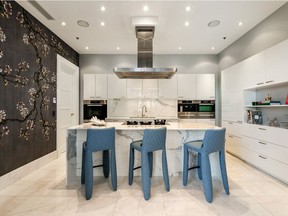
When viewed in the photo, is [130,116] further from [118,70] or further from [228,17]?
[228,17]

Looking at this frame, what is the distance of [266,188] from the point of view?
98.7 inches

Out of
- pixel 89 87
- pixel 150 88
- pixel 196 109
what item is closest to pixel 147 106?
pixel 150 88

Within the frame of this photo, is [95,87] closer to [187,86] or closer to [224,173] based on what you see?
[187,86]

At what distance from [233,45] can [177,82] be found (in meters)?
1.71

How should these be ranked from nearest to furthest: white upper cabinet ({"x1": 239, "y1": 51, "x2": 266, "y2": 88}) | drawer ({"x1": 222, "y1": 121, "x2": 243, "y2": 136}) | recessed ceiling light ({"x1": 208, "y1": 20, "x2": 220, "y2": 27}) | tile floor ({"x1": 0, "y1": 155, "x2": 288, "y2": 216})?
tile floor ({"x1": 0, "y1": 155, "x2": 288, "y2": 216}) → white upper cabinet ({"x1": 239, "y1": 51, "x2": 266, "y2": 88}) → recessed ceiling light ({"x1": 208, "y1": 20, "x2": 220, "y2": 27}) → drawer ({"x1": 222, "y1": 121, "x2": 243, "y2": 136})

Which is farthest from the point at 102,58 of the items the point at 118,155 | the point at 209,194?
the point at 209,194

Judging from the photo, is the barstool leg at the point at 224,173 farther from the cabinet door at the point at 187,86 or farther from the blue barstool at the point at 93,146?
the cabinet door at the point at 187,86

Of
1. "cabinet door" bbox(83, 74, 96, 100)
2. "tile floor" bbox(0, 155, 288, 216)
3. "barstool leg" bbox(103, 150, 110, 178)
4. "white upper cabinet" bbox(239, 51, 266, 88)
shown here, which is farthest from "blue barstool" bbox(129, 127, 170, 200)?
"cabinet door" bbox(83, 74, 96, 100)

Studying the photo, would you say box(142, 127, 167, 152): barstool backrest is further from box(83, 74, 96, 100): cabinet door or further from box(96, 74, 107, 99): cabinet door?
box(83, 74, 96, 100): cabinet door

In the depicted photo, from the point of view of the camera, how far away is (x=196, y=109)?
514 centimetres

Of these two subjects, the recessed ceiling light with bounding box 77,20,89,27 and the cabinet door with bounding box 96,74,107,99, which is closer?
the recessed ceiling light with bounding box 77,20,89,27

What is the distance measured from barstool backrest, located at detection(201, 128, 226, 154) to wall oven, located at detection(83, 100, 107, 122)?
350 centimetres

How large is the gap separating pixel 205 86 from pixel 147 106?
182 centimetres

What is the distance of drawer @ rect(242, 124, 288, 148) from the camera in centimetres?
260
